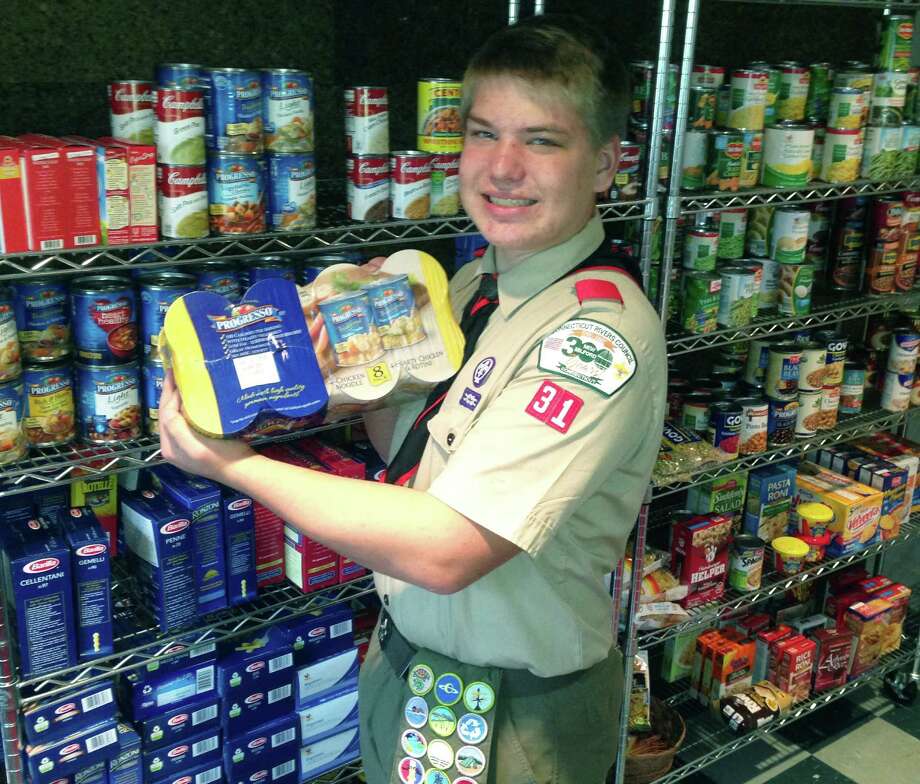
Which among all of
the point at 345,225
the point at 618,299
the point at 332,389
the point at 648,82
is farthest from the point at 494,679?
the point at 648,82

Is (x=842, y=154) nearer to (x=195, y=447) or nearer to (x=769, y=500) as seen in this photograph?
(x=769, y=500)

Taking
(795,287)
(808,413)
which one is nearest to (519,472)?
(795,287)

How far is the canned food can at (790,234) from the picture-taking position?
260cm

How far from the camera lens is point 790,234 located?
2613 mm

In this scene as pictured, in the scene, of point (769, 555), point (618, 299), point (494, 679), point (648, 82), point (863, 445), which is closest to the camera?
point (618, 299)

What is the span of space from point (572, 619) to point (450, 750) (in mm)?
295

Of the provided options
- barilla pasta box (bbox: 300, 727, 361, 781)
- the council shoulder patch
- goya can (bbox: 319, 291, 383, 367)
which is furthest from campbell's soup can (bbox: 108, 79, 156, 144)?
barilla pasta box (bbox: 300, 727, 361, 781)

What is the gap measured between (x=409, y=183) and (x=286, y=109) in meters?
0.28

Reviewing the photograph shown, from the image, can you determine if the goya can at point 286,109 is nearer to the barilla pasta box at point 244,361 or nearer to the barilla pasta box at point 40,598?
the barilla pasta box at point 244,361

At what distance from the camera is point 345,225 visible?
1.90 meters

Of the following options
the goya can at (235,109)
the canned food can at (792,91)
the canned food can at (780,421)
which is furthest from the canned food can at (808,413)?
the goya can at (235,109)

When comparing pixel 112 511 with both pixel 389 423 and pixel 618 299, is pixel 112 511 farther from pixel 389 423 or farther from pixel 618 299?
pixel 618 299

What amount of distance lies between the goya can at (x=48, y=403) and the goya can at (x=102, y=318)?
0.17 ft

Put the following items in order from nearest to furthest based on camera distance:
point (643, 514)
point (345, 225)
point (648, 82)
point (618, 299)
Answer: point (618, 299) → point (345, 225) → point (648, 82) → point (643, 514)
